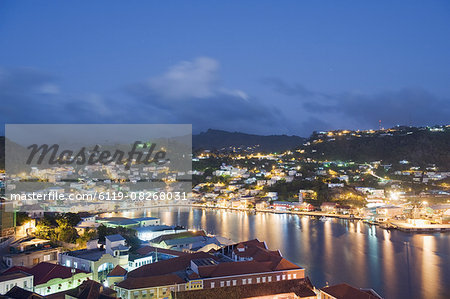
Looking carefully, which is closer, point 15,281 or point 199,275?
point 15,281

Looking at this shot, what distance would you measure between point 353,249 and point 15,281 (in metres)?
6.09

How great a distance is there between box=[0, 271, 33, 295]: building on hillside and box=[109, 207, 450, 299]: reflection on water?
3.63m

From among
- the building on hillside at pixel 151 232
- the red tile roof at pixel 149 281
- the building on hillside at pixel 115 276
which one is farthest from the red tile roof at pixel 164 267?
the building on hillside at pixel 151 232

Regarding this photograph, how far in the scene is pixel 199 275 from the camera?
419cm

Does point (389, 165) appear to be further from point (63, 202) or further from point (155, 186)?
point (63, 202)

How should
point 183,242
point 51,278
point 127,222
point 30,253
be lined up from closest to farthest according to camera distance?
1. point 51,278
2. point 30,253
3. point 183,242
4. point 127,222

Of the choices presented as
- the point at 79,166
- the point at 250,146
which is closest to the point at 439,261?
the point at 79,166

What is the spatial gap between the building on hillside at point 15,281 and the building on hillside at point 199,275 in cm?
93

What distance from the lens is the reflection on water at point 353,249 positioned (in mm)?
5441

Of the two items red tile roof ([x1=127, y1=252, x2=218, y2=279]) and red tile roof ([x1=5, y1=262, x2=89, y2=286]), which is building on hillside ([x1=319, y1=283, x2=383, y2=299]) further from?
red tile roof ([x1=5, y1=262, x2=89, y2=286])

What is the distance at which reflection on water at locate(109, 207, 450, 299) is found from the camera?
5441 millimetres

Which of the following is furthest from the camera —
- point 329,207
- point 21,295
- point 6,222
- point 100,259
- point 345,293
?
Result: point 329,207

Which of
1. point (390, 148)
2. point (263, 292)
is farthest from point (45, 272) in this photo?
point (390, 148)

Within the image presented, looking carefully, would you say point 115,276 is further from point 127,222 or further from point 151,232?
point 127,222
